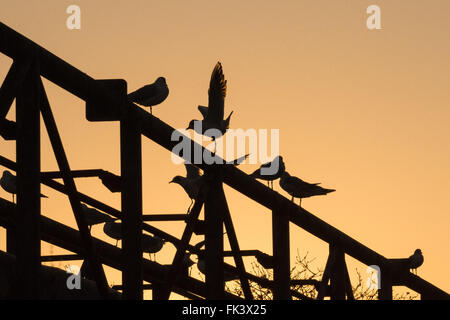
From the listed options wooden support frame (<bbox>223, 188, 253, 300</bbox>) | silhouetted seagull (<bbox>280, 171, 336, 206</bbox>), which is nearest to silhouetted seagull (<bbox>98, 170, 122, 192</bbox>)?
wooden support frame (<bbox>223, 188, 253, 300</bbox>)

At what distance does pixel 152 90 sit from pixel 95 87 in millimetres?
11551

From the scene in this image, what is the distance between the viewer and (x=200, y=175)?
61.5 ft

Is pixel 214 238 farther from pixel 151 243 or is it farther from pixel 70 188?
pixel 151 243

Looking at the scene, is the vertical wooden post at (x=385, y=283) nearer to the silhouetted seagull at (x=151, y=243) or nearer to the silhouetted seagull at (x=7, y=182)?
the silhouetted seagull at (x=151, y=243)

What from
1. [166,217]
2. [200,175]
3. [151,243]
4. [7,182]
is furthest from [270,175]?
[166,217]

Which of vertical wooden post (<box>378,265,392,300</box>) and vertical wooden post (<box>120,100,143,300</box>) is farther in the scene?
vertical wooden post (<box>378,265,392,300</box>)

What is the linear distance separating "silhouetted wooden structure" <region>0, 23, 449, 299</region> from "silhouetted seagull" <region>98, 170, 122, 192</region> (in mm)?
41

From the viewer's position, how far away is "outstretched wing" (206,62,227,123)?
1825 cm

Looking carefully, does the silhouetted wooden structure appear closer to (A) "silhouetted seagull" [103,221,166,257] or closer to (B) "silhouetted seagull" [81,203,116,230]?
(A) "silhouetted seagull" [103,221,166,257]

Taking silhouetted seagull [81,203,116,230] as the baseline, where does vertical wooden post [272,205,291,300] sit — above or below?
below

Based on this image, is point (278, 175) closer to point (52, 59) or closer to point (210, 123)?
point (210, 123)
